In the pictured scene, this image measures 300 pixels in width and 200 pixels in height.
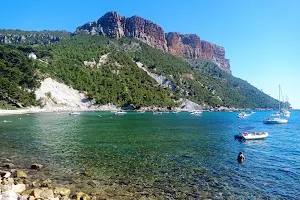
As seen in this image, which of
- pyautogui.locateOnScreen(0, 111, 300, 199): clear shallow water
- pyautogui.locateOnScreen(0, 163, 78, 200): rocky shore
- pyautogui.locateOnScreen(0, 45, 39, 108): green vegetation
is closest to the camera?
pyautogui.locateOnScreen(0, 163, 78, 200): rocky shore

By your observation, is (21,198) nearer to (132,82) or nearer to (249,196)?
(249,196)

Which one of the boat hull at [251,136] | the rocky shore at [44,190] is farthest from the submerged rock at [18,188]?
the boat hull at [251,136]

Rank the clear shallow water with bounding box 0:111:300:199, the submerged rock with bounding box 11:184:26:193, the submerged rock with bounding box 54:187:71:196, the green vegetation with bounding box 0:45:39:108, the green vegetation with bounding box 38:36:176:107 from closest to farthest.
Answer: the submerged rock with bounding box 11:184:26:193
the submerged rock with bounding box 54:187:71:196
the clear shallow water with bounding box 0:111:300:199
the green vegetation with bounding box 0:45:39:108
the green vegetation with bounding box 38:36:176:107

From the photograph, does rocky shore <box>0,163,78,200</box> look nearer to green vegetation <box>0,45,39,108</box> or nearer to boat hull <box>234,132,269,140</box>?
boat hull <box>234,132,269,140</box>

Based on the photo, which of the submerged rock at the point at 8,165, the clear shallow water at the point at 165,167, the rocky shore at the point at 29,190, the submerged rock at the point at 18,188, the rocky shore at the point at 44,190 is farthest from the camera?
the submerged rock at the point at 8,165

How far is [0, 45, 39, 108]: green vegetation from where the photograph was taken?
11338 centimetres

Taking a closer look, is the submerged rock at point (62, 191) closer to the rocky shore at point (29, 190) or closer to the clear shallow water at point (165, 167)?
the rocky shore at point (29, 190)

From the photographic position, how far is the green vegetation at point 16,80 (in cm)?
11338

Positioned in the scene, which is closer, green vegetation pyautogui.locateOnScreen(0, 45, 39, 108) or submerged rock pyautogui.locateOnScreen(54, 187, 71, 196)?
submerged rock pyautogui.locateOnScreen(54, 187, 71, 196)

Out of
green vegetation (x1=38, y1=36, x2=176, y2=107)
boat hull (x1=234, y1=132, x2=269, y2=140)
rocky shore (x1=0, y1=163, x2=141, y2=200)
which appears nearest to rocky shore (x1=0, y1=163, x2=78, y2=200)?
rocky shore (x1=0, y1=163, x2=141, y2=200)

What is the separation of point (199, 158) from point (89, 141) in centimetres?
2037

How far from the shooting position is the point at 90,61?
198500 millimetres

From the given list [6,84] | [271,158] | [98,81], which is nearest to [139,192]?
[271,158]

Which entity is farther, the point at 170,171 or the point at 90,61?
the point at 90,61
